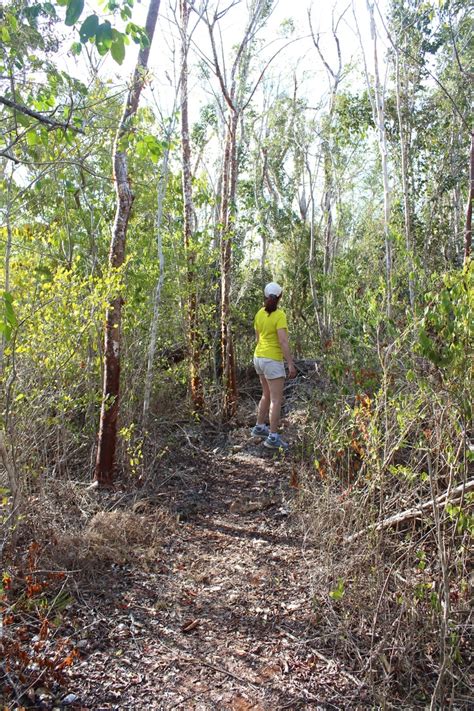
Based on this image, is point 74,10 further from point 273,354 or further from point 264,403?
point 264,403

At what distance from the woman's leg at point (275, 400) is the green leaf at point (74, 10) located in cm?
460

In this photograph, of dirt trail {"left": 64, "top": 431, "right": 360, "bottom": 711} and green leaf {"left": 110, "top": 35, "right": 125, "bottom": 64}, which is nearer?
green leaf {"left": 110, "top": 35, "right": 125, "bottom": 64}

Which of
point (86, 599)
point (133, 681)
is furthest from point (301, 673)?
point (86, 599)

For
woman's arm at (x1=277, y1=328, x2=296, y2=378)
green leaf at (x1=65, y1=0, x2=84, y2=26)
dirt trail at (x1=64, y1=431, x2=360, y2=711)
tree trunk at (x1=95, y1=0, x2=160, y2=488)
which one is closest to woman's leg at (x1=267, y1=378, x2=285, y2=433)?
woman's arm at (x1=277, y1=328, x2=296, y2=378)

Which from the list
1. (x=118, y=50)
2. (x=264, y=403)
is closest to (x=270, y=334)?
(x=264, y=403)

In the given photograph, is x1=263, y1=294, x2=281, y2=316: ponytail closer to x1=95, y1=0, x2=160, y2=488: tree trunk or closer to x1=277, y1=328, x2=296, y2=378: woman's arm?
x1=277, y1=328, x2=296, y2=378: woman's arm

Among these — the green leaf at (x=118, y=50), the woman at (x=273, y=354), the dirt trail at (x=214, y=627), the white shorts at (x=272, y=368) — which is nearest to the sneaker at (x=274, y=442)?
the woman at (x=273, y=354)

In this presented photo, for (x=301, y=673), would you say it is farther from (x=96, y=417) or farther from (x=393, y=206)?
(x=393, y=206)

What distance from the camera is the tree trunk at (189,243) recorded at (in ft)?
21.3

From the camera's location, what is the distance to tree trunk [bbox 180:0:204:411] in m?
6.49

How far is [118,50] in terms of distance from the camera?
2.07 m

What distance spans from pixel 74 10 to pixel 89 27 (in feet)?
0.29

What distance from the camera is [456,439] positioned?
2.99 m

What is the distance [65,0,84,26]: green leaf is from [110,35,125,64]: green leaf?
0.21 m
